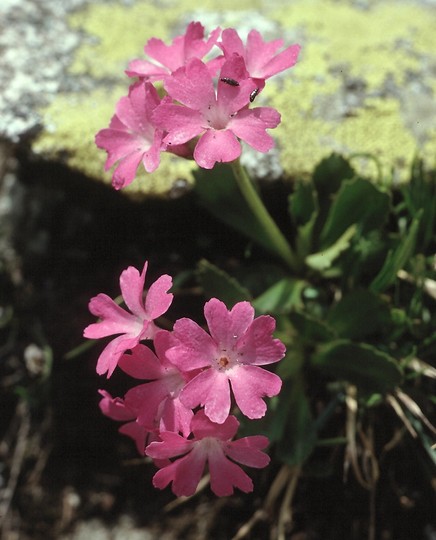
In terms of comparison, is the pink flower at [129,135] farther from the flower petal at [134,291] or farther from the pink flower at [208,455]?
the pink flower at [208,455]

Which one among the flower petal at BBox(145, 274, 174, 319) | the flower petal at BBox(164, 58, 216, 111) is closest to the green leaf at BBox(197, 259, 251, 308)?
the flower petal at BBox(145, 274, 174, 319)

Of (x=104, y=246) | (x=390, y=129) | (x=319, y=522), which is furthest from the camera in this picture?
(x=104, y=246)

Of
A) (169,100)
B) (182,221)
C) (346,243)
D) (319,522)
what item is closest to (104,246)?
(182,221)

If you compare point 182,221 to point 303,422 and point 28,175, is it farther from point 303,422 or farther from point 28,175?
point 303,422

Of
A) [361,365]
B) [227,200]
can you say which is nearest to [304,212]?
[227,200]

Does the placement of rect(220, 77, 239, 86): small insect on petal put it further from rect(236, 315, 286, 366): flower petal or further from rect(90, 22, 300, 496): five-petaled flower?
rect(236, 315, 286, 366): flower petal
